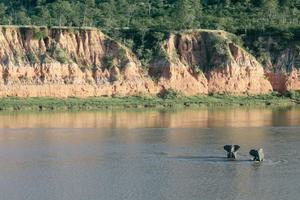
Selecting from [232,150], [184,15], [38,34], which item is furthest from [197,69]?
[232,150]

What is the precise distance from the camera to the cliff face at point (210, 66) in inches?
3403

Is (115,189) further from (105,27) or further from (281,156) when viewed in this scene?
(105,27)

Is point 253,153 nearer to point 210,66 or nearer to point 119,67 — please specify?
point 119,67

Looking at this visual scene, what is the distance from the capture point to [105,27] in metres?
89.2

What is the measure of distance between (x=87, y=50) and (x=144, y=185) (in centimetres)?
5210

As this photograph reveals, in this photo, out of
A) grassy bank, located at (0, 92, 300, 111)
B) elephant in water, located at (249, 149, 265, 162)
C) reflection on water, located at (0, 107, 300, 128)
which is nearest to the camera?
elephant in water, located at (249, 149, 265, 162)

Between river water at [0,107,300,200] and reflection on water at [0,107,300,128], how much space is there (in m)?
0.07

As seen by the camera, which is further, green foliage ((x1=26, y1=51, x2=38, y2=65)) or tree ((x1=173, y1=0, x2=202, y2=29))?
tree ((x1=173, y1=0, x2=202, y2=29))

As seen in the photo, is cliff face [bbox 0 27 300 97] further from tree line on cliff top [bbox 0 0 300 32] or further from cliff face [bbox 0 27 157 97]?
tree line on cliff top [bbox 0 0 300 32]

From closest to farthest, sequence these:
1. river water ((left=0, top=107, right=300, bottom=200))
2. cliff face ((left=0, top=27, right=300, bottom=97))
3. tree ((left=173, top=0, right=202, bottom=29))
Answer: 1. river water ((left=0, top=107, right=300, bottom=200))
2. cliff face ((left=0, top=27, right=300, bottom=97))
3. tree ((left=173, top=0, right=202, bottom=29))

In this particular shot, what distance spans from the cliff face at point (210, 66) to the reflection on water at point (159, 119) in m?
12.5

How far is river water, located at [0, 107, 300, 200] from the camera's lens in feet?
109

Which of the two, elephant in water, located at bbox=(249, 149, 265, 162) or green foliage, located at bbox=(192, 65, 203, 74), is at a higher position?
green foliage, located at bbox=(192, 65, 203, 74)

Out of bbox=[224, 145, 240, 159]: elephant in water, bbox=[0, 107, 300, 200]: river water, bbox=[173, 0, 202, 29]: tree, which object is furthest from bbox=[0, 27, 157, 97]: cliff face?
bbox=[224, 145, 240, 159]: elephant in water
